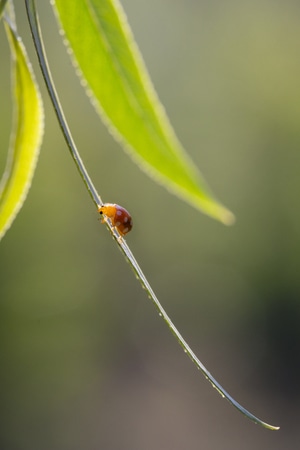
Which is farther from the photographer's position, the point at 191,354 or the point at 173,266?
the point at 173,266

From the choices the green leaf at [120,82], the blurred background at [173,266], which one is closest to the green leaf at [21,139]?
the green leaf at [120,82]

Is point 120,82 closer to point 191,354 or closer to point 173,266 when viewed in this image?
point 191,354

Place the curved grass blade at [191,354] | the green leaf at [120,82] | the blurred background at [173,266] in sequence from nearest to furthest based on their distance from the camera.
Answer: the curved grass blade at [191,354] → the green leaf at [120,82] → the blurred background at [173,266]

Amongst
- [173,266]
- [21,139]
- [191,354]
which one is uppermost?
[21,139]

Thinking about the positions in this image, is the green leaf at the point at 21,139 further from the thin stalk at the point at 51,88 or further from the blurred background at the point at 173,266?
the blurred background at the point at 173,266

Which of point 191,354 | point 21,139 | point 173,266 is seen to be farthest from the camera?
point 173,266

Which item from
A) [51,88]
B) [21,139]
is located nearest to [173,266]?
[21,139]
